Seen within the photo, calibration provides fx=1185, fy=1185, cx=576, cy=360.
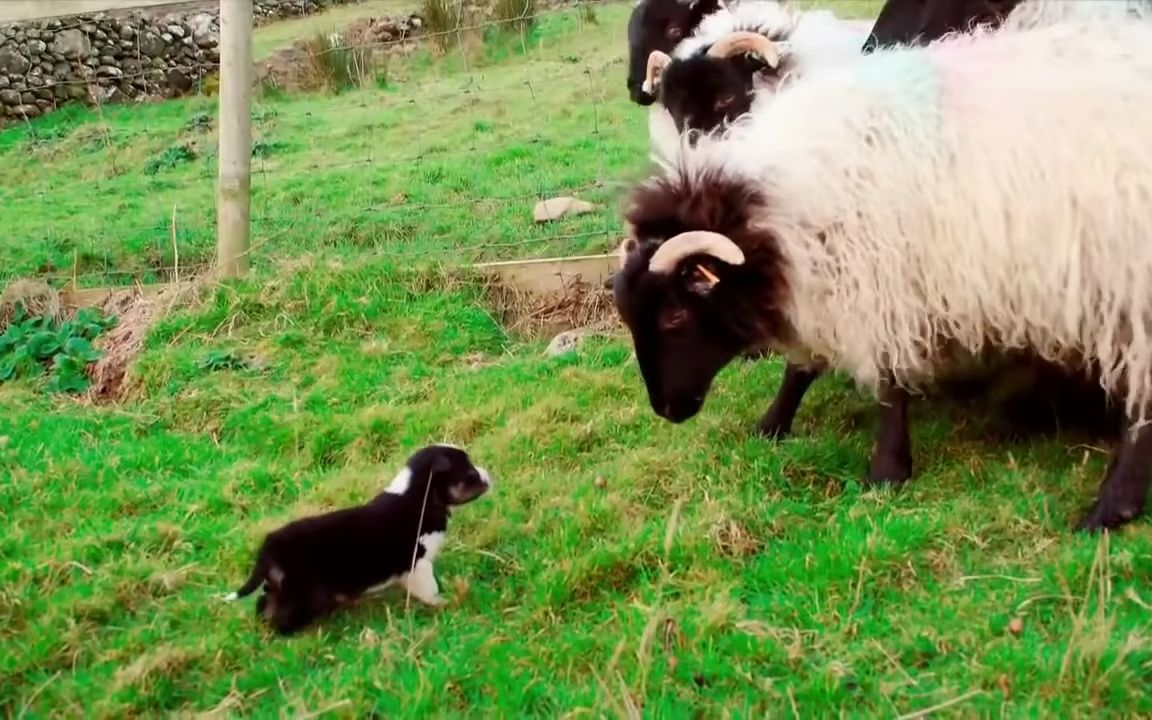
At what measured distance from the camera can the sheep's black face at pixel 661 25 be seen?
7.28 metres

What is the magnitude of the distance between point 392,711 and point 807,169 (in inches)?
99.2

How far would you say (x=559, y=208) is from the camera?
28.7 feet

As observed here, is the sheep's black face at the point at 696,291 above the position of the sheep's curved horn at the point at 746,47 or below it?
below

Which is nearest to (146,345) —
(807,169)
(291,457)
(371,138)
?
(291,457)

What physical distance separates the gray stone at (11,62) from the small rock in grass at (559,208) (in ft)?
41.2

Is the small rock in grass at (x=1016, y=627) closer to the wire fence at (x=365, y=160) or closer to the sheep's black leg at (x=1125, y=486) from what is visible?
the sheep's black leg at (x=1125, y=486)

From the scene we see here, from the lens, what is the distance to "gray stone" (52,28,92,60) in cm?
1852

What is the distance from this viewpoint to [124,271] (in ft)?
27.6

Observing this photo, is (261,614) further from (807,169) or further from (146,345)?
(146,345)

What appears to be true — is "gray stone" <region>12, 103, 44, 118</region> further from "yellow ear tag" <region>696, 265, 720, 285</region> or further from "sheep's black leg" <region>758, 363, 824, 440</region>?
"yellow ear tag" <region>696, 265, 720, 285</region>

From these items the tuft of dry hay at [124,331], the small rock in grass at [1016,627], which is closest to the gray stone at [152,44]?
the tuft of dry hay at [124,331]

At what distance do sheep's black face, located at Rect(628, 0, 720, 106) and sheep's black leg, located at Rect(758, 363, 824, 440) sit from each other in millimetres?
2727

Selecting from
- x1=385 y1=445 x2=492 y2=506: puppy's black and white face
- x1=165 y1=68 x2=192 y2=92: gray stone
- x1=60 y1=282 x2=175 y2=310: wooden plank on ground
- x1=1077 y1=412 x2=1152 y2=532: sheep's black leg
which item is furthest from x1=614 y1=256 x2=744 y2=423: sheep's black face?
x1=165 y1=68 x2=192 y2=92: gray stone

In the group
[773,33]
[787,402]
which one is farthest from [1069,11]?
[773,33]
